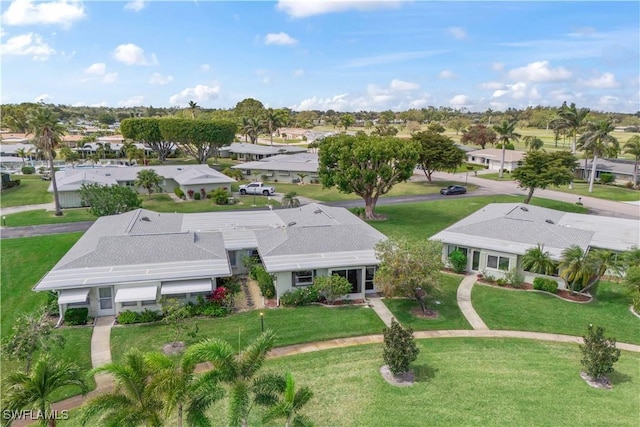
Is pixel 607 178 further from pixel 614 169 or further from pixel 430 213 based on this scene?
pixel 430 213

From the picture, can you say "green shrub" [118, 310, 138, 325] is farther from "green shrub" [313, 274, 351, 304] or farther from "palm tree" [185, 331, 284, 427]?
"palm tree" [185, 331, 284, 427]

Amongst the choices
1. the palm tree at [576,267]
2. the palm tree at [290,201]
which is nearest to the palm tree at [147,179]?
the palm tree at [290,201]

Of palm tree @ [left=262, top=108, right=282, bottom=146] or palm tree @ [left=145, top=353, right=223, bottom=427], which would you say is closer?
palm tree @ [left=145, top=353, right=223, bottom=427]

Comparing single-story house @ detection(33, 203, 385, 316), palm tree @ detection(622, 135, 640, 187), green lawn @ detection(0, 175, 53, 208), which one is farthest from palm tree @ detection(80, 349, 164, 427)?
palm tree @ detection(622, 135, 640, 187)

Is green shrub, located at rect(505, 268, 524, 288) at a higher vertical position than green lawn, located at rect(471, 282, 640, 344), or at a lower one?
higher

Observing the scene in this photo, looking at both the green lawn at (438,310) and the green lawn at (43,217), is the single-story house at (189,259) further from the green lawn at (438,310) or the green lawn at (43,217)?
the green lawn at (43,217)

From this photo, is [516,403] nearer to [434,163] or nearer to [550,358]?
[550,358]
